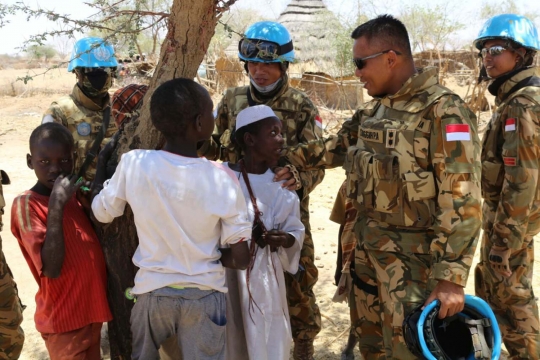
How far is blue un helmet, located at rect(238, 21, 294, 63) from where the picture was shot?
3371 millimetres

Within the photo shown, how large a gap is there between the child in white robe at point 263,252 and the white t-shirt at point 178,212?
1.57ft

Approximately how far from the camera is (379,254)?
2.76 meters

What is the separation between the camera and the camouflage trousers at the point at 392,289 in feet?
8.54

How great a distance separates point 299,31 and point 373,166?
60.7 feet

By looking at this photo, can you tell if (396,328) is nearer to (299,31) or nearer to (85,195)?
(85,195)

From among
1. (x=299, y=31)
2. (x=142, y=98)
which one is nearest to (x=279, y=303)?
(x=142, y=98)

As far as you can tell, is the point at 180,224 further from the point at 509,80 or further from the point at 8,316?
the point at 509,80

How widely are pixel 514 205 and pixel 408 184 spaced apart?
97cm

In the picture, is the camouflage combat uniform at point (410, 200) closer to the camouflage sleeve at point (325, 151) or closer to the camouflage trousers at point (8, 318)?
the camouflage sleeve at point (325, 151)

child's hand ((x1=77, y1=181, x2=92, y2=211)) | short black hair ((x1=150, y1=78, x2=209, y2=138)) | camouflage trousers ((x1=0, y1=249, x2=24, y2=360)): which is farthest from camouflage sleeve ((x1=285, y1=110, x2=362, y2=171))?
camouflage trousers ((x1=0, y1=249, x2=24, y2=360))

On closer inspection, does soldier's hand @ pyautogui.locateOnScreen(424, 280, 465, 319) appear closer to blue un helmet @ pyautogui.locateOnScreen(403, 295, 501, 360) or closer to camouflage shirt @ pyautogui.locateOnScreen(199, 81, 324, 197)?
blue un helmet @ pyautogui.locateOnScreen(403, 295, 501, 360)

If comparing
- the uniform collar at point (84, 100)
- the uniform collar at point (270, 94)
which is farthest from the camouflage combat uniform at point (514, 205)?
the uniform collar at point (84, 100)

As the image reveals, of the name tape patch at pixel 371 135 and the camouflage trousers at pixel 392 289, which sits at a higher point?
the name tape patch at pixel 371 135

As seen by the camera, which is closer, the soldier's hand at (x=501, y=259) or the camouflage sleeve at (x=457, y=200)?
the camouflage sleeve at (x=457, y=200)
